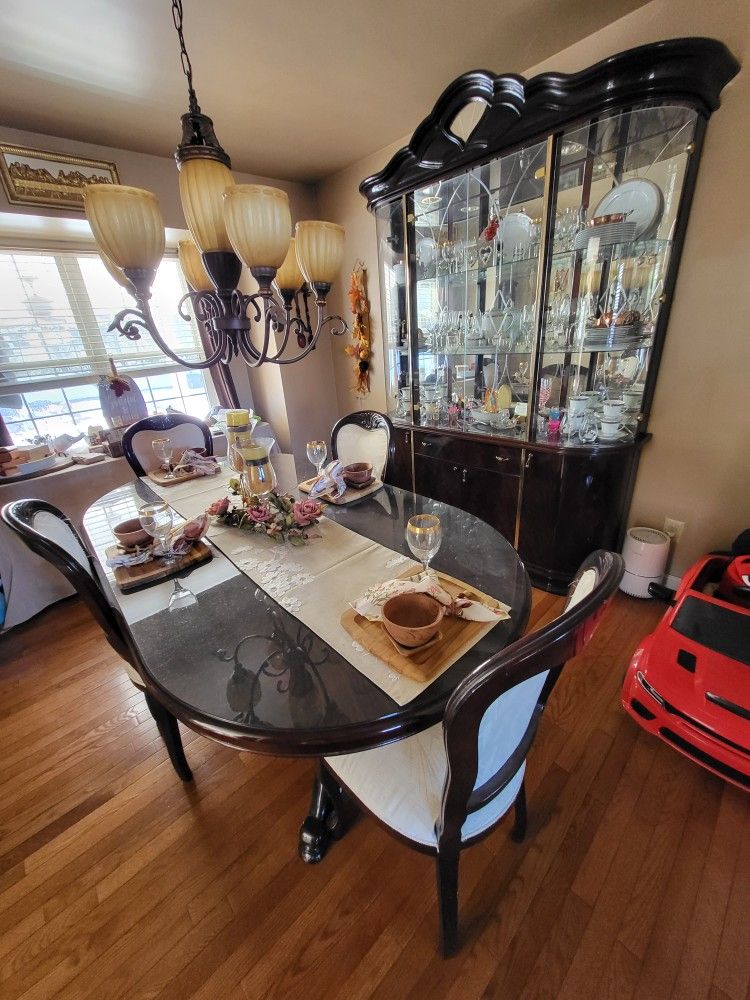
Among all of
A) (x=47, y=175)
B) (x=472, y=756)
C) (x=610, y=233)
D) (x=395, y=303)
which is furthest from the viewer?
(x=395, y=303)

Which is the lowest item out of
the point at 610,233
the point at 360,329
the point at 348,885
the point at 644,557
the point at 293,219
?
the point at 348,885

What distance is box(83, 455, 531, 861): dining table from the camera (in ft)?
2.24

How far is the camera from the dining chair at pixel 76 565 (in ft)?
2.93

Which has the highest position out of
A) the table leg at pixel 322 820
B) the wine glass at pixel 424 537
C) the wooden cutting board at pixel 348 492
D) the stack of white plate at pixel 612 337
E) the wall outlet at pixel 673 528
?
the stack of white plate at pixel 612 337

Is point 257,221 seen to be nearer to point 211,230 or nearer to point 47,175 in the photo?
point 211,230

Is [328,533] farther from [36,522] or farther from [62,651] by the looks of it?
[62,651]

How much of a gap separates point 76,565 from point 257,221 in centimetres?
92

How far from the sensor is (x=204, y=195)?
1000 millimetres

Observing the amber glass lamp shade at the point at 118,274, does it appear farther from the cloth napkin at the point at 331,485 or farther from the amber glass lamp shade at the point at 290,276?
the cloth napkin at the point at 331,485

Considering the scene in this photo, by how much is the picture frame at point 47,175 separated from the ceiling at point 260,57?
0.36ft

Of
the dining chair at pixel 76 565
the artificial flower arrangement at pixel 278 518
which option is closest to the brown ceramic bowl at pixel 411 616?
the artificial flower arrangement at pixel 278 518

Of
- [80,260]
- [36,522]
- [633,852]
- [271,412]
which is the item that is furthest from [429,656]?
[80,260]

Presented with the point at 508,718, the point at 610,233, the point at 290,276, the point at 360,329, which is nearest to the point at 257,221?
the point at 290,276

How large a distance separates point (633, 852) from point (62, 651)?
8.14ft
